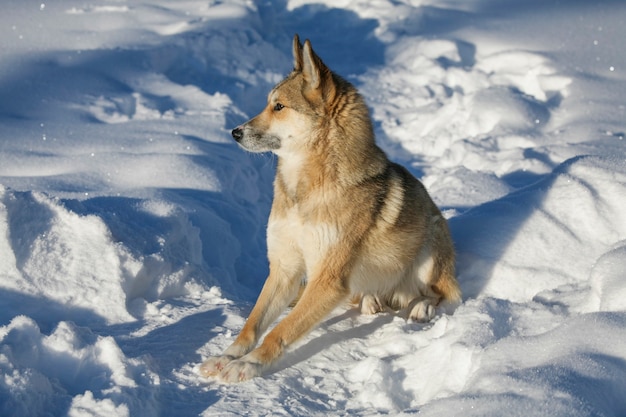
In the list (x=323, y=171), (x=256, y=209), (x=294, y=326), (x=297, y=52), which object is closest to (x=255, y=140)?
(x=323, y=171)

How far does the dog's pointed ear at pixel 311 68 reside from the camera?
4.07 metres

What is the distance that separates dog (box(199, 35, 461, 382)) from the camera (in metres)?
3.97

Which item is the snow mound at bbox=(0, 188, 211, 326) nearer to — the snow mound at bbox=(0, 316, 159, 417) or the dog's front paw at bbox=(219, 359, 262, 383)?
the snow mound at bbox=(0, 316, 159, 417)

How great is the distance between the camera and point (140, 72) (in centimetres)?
869

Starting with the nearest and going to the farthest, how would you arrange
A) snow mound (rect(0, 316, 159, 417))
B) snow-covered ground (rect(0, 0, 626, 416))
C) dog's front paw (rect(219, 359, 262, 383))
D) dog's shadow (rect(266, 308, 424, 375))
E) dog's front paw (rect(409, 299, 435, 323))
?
snow mound (rect(0, 316, 159, 417)) < snow-covered ground (rect(0, 0, 626, 416)) < dog's front paw (rect(219, 359, 262, 383)) < dog's shadow (rect(266, 308, 424, 375)) < dog's front paw (rect(409, 299, 435, 323))

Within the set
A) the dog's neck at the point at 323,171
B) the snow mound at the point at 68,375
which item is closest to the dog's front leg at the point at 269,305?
the dog's neck at the point at 323,171

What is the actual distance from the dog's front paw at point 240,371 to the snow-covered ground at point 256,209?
0.06 meters

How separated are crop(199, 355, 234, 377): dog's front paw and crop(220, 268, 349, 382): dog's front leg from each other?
5 cm

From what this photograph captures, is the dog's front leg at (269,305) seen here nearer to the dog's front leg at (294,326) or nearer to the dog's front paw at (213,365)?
the dog's front paw at (213,365)

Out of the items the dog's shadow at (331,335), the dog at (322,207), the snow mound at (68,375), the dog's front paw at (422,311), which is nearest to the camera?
the snow mound at (68,375)

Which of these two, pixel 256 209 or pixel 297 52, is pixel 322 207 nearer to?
pixel 297 52

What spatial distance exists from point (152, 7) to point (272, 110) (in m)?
7.71


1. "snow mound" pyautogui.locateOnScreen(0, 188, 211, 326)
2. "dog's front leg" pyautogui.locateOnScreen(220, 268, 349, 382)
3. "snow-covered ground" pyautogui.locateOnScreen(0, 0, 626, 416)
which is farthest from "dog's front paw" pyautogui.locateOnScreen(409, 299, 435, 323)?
Result: "snow mound" pyautogui.locateOnScreen(0, 188, 211, 326)

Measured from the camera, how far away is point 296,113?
4.15 meters
